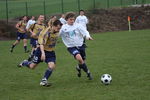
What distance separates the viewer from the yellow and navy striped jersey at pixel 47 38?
30.6 ft

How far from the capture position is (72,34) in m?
10.1

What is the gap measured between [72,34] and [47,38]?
922 mm

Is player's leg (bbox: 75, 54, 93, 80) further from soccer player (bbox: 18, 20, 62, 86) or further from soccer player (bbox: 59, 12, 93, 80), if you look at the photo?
soccer player (bbox: 18, 20, 62, 86)

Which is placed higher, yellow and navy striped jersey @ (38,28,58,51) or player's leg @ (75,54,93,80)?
yellow and navy striped jersey @ (38,28,58,51)

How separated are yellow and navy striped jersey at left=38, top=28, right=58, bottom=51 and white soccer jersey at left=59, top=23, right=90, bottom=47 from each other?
0.45 m

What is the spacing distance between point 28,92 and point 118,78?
8.73ft

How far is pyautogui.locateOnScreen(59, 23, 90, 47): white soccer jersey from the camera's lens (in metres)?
9.99

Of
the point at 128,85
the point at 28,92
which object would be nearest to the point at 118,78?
the point at 128,85

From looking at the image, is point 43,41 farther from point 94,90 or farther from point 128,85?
point 128,85

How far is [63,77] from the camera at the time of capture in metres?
10.9

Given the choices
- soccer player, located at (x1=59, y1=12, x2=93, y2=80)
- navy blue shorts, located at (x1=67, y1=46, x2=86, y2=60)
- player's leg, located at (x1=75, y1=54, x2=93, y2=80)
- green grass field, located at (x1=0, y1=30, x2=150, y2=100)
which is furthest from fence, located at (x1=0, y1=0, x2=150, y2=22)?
player's leg, located at (x1=75, y1=54, x2=93, y2=80)

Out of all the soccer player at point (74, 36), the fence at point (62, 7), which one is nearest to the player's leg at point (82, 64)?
the soccer player at point (74, 36)

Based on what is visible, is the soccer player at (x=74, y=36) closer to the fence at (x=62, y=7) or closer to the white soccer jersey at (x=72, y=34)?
the white soccer jersey at (x=72, y=34)

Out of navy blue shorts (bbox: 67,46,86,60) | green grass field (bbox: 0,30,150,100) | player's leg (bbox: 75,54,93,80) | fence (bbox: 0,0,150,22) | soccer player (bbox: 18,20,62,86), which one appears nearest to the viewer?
green grass field (bbox: 0,30,150,100)
